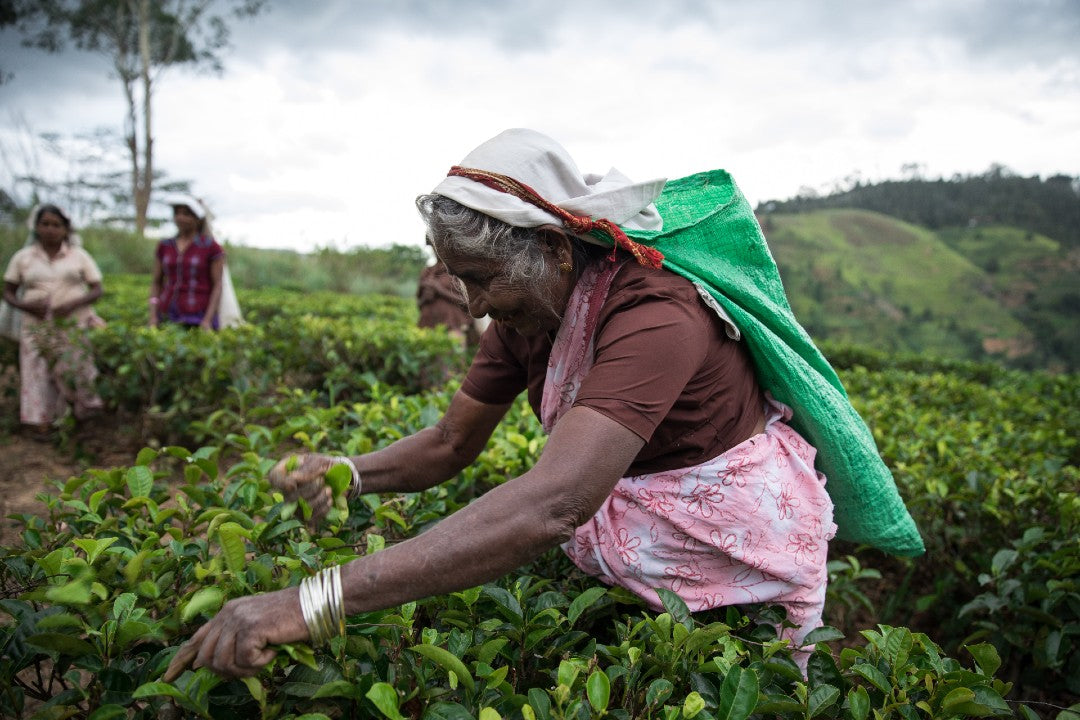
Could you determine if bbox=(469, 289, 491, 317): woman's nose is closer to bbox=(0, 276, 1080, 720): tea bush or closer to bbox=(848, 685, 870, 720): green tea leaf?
bbox=(0, 276, 1080, 720): tea bush

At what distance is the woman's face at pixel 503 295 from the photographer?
146cm

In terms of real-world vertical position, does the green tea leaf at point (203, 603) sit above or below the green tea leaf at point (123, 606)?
above

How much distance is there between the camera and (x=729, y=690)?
3.74ft

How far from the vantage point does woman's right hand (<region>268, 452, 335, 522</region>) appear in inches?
64.2

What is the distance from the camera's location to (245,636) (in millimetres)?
1040

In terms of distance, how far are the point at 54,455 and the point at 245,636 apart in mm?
4763

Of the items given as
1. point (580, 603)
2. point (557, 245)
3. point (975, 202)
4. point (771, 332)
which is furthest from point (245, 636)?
point (975, 202)

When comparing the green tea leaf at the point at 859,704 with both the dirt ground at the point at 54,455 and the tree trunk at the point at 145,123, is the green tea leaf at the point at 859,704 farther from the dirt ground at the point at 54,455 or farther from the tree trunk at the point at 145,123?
the tree trunk at the point at 145,123

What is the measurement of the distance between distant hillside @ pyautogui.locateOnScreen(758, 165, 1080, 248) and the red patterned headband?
2912cm

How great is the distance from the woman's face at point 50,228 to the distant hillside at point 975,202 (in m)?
27.1

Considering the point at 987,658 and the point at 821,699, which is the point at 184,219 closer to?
the point at 821,699

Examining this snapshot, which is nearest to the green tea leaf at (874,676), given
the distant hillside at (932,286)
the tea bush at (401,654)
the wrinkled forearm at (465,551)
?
the tea bush at (401,654)

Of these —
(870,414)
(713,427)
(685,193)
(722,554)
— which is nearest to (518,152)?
(685,193)

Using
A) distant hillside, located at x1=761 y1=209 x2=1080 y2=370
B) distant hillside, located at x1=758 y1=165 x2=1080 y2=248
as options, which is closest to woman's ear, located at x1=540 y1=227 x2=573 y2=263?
distant hillside, located at x1=761 y1=209 x2=1080 y2=370
